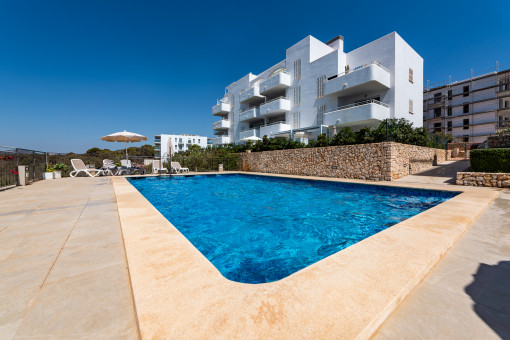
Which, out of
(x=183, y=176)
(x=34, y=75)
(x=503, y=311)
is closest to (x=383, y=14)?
(x=183, y=176)

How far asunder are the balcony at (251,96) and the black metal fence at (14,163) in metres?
18.7

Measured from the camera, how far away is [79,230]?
2959mm

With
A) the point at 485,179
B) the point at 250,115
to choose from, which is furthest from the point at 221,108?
the point at 485,179

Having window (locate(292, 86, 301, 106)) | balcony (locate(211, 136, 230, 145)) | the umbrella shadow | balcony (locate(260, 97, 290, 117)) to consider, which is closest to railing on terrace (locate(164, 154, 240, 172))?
balcony (locate(260, 97, 290, 117))

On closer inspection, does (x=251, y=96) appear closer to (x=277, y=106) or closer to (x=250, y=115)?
(x=250, y=115)

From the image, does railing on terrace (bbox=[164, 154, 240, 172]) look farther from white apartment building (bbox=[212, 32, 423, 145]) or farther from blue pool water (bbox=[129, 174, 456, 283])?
blue pool water (bbox=[129, 174, 456, 283])

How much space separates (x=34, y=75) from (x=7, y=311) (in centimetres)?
3572

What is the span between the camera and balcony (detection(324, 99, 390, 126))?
1380 cm

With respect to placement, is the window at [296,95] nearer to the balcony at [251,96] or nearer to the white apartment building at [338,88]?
the white apartment building at [338,88]

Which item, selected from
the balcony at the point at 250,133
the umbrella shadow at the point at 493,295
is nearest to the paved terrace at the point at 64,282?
the umbrella shadow at the point at 493,295

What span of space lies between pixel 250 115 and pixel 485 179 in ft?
65.1

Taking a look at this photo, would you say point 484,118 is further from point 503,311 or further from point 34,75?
point 34,75

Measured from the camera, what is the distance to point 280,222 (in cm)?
475

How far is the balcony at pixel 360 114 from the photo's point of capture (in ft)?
45.3
